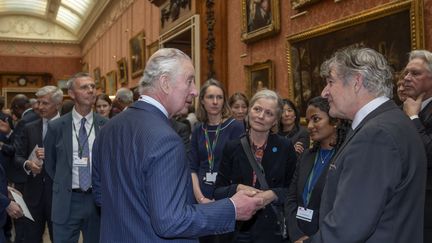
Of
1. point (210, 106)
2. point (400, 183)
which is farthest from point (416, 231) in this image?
→ point (210, 106)

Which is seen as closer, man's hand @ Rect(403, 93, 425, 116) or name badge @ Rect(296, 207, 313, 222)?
name badge @ Rect(296, 207, 313, 222)

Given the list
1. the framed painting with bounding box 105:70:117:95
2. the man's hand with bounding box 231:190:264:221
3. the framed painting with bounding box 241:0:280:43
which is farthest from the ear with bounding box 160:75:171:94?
the framed painting with bounding box 105:70:117:95

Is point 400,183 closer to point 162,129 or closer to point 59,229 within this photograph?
point 162,129

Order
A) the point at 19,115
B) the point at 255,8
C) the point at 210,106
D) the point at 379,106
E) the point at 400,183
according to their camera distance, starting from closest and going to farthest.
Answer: the point at 400,183
the point at 379,106
the point at 210,106
the point at 255,8
the point at 19,115

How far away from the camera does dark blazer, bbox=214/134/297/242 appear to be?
12.3 ft

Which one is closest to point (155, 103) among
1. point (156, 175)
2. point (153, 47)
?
point (156, 175)

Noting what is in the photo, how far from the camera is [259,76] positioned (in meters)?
7.99

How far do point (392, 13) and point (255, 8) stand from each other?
310 cm

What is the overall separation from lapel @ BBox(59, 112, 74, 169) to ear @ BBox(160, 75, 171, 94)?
7.96 ft

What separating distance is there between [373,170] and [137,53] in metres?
14.7

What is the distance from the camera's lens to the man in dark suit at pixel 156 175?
212 centimetres

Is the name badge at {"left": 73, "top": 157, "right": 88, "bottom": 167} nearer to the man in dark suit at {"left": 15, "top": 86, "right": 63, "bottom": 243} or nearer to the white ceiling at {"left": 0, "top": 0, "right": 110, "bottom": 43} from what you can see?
the man in dark suit at {"left": 15, "top": 86, "right": 63, "bottom": 243}

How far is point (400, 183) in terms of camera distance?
2.11 m

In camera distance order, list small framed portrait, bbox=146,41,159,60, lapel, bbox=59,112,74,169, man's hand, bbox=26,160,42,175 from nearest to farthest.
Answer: lapel, bbox=59,112,74,169 < man's hand, bbox=26,160,42,175 < small framed portrait, bbox=146,41,159,60
